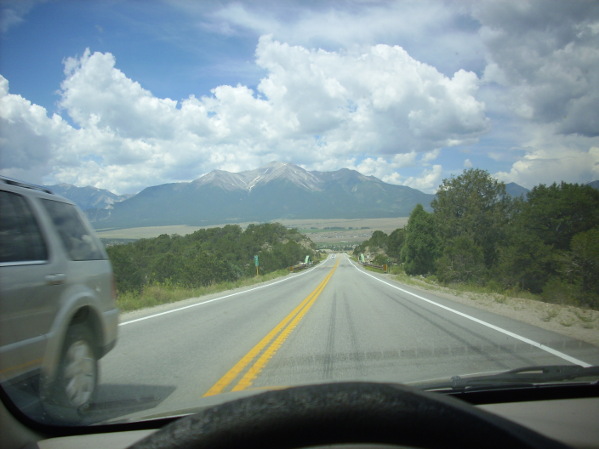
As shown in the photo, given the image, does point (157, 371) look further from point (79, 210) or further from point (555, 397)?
point (555, 397)

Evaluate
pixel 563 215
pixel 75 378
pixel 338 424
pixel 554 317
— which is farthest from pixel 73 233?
pixel 563 215

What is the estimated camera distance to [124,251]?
2508cm

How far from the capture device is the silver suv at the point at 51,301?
339cm

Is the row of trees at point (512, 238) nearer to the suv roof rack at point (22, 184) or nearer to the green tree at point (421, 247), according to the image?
the green tree at point (421, 247)

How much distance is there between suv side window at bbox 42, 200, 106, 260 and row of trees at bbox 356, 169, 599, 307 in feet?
63.1

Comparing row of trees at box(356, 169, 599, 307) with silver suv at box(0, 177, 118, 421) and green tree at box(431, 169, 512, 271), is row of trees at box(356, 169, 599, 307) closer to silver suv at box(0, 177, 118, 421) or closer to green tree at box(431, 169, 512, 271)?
green tree at box(431, 169, 512, 271)

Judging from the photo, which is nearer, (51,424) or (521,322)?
(51,424)

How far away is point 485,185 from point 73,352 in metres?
65.5

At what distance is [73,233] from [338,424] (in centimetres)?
414

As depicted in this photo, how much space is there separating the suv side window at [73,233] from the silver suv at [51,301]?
0.04 feet

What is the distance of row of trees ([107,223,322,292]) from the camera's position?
2569 cm

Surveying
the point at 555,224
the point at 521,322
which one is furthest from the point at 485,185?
the point at 521,322

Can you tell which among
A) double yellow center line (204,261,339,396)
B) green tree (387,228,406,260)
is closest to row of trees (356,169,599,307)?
double yellow center line (204,261,339,396)

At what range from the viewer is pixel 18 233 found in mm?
3826
